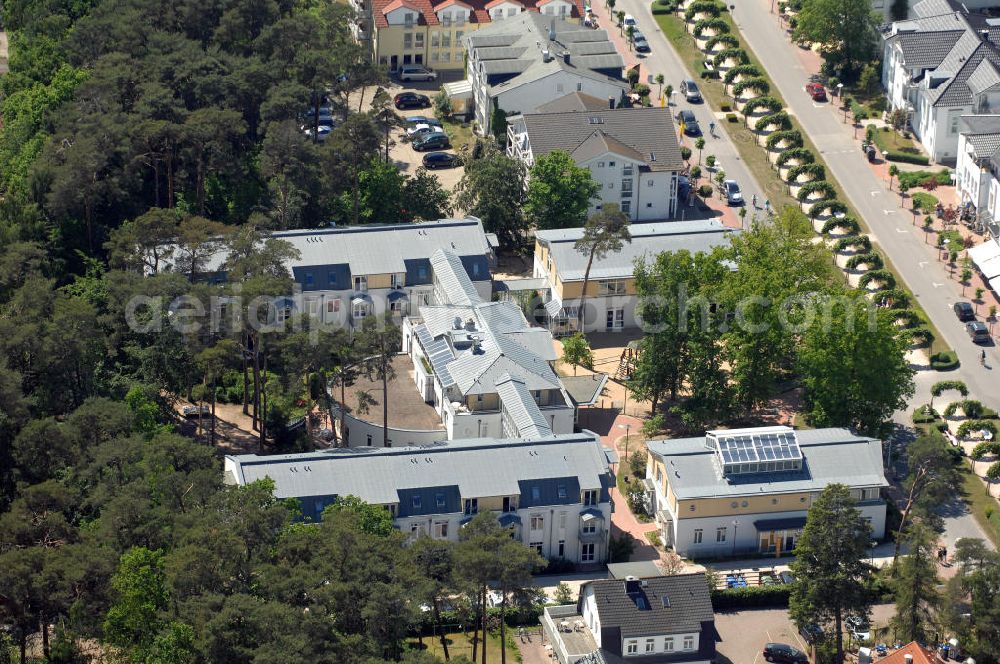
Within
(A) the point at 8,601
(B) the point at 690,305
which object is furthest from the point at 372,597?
(B) the point at 690,305

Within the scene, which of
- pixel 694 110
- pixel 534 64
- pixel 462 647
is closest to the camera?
pixel 462 647

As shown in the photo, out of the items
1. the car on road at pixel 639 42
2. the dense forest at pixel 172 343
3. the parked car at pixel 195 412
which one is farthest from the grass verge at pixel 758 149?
the parked car at pixel 195 412

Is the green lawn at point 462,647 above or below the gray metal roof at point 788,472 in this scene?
below

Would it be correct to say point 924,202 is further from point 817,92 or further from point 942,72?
point 817,92

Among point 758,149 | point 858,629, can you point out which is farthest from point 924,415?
point 758,149

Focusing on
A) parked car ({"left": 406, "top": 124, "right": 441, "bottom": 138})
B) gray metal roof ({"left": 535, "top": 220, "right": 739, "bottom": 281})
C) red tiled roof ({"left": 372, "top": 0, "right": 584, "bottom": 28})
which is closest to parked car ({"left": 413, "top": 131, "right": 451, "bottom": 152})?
parked car ({"left": 406, "top": 124, "right": 441, "bottom": 138})

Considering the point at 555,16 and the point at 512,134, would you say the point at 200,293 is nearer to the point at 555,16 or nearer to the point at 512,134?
the point at 512,134

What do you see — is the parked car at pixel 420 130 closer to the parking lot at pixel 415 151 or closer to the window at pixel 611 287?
the parking lot at pixel 415 151
